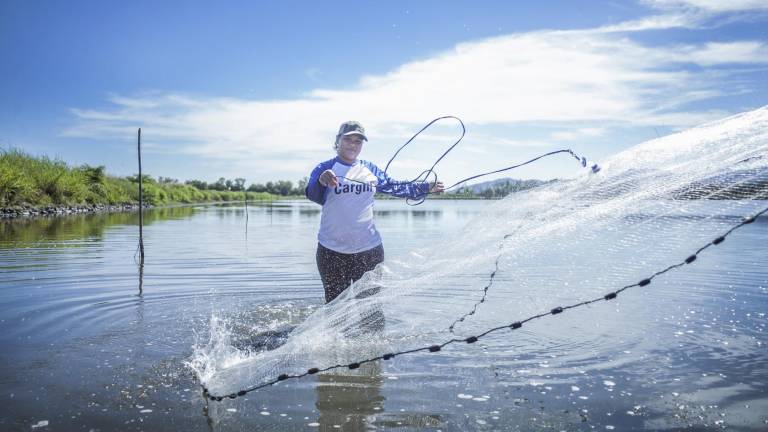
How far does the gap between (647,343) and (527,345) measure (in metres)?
1.18

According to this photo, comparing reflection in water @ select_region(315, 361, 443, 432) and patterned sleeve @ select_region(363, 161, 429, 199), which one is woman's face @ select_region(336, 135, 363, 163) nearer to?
patterned sleeve @ select_region(363, 161, 429, 199)

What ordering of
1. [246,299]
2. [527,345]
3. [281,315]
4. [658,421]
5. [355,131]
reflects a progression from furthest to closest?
[246,299] < [281,315] < [527,345] < [355,131] < [658,421]

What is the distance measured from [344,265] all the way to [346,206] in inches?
22.1

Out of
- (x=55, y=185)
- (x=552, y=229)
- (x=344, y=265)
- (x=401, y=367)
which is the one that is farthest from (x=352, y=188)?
(x=55, y=185)

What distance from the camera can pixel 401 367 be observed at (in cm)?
459

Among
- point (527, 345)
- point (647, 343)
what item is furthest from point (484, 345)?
point (647, 343)

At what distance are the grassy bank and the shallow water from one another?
23.3 meters

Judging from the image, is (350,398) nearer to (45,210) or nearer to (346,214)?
(346,214)

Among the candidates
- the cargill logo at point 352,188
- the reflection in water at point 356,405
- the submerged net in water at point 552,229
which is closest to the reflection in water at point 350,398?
the reflection in water at point 356,405

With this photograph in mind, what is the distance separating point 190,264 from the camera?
11.4m

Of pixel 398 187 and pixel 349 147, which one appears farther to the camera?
pixel 398 187

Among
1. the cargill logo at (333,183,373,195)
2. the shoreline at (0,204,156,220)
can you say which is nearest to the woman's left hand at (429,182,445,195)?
the cargill logo at (333,183,373,195)

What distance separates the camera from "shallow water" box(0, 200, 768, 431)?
Result: 3568mm

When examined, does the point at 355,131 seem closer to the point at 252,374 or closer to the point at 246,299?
the point at 252,374
